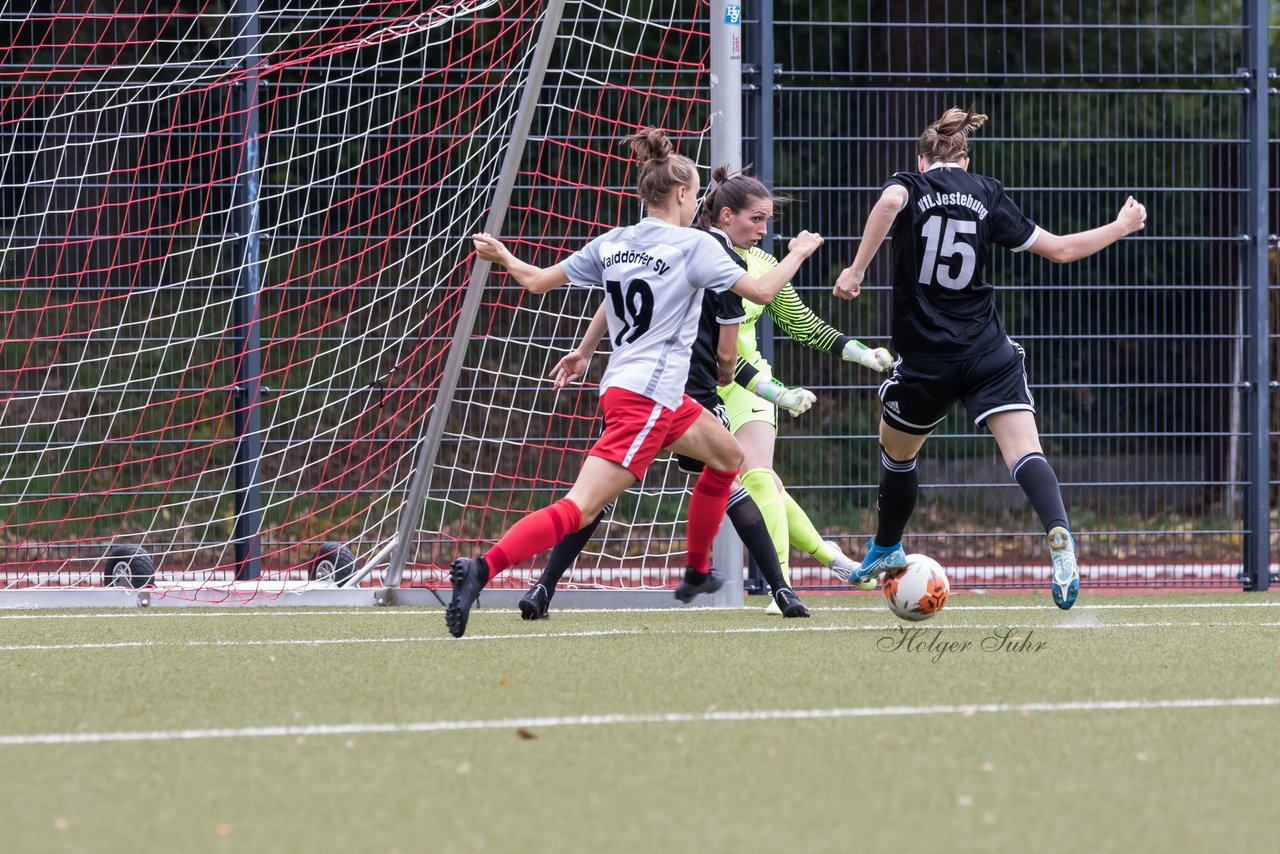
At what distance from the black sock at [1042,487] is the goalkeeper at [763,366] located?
0.61m

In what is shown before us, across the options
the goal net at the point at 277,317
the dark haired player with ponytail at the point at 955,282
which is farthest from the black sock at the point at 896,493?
the goal net at the point at 277,317

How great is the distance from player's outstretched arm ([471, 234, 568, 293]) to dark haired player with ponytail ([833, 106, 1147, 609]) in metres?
1.01

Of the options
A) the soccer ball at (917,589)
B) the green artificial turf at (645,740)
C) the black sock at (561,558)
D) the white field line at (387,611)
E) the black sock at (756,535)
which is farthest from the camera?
the white field line at (387,611)

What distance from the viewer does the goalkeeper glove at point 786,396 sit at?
6406 mm

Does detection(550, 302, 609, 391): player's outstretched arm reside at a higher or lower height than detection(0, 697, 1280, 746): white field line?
higher

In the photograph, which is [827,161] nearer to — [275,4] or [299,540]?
[299,540]

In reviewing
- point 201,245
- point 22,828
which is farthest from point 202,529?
point 22,828

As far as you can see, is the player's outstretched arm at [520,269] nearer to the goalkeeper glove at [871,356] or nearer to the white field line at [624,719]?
the goalkeeper glove at [871,356]

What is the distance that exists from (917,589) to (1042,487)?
559mm

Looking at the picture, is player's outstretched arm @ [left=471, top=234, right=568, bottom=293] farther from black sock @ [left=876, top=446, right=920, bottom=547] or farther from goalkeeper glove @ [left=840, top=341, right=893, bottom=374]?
black sock @ [left=876, top=446, right=920, bottom=547]

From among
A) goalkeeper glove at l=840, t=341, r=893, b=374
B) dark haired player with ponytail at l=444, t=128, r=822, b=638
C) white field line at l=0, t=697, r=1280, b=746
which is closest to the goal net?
goalkeeper glove at l=840, t=341, r=893, b=374

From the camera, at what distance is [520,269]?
5.93 m

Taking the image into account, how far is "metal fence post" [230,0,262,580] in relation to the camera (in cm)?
839

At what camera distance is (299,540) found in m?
8.48
